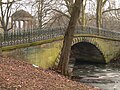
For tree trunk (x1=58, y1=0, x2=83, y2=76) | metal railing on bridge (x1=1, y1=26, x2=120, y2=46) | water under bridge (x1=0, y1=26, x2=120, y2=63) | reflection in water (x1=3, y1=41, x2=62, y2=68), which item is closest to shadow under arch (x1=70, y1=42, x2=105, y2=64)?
water under bridge (x1=0, y1=26, x2=120, y2=63)

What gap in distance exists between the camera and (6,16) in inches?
1128

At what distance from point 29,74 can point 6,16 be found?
1919 cm

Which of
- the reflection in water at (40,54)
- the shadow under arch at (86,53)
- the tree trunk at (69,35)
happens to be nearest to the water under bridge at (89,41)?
the shadow under arch at (86,53)

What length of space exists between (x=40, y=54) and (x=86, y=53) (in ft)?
46.2

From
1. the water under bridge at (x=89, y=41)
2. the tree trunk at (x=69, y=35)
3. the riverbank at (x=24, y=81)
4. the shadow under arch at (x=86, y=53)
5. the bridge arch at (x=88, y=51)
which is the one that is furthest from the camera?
the shadow under arch at (x=86, y=53)

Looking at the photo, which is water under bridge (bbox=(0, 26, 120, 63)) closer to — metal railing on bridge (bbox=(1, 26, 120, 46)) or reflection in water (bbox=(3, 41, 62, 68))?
metal railing on bridge (bbox=(1, 26, 120, 46))

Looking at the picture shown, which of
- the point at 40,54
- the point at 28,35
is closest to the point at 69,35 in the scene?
the point at 28,35

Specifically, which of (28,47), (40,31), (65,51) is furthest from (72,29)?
→ (40,31)

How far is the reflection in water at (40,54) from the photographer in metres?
15.6

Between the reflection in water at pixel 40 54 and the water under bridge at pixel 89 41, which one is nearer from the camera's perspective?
the reflection in water at pixel 40 54

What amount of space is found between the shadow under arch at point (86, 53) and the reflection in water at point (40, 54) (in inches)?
395

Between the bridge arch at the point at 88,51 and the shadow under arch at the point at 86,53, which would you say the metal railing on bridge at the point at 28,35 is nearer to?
the bridge arch at the point at 88,51

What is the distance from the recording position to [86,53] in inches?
1225

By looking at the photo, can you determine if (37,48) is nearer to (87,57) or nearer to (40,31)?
(40,31)
